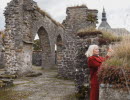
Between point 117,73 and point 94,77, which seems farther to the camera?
point 94,77

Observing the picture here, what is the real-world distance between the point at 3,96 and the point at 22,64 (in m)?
5.82

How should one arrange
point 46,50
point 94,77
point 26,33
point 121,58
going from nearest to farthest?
point 121,58 < point 94,77 < point 26,33 < point 46,50

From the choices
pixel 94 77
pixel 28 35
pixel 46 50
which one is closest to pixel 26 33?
pixel 28 35

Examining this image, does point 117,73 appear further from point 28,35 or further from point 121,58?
point 28,35

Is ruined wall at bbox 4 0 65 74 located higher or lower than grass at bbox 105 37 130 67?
higher

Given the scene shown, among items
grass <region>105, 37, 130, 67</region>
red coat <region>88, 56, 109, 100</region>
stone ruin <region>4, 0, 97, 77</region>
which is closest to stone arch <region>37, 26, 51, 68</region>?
stone ruin <region>4, 0, 97, 77</region>

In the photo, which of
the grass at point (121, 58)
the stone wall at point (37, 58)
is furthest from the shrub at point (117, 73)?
the stone wall at point (37, 58)

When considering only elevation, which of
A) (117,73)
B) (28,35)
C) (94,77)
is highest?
(28,35)

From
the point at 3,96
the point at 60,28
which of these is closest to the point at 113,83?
the point at 3,96

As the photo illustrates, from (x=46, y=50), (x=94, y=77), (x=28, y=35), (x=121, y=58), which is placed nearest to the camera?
(x=121, y=58)

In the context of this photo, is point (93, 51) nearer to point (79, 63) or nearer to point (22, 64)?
point (79, 63)

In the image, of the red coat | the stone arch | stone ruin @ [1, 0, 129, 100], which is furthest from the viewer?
the stone arch

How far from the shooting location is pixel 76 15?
11.7 m

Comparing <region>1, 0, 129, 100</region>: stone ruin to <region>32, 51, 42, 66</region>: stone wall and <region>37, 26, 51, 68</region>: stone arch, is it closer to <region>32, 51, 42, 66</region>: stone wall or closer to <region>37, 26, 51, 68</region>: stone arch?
<region>37, 26, 51, 68</region>: stone arch
